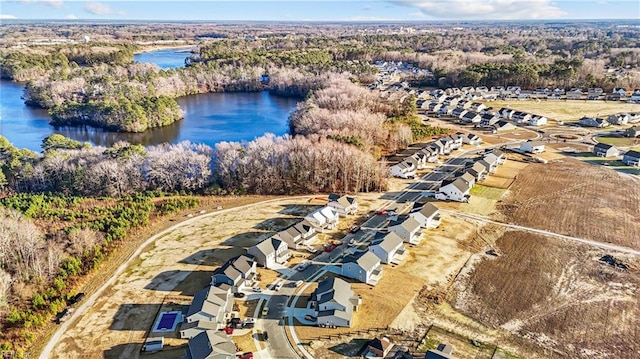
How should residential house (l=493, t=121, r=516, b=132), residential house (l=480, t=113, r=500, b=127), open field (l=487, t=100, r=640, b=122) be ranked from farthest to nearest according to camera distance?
open field (l=487, t=100, r=640, b=122) < residential house (l=480, t=113, r=500, b=127) < residential house (l=493, t=121, r=516, b=132)

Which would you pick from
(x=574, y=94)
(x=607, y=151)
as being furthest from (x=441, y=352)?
(x=574, y=94)

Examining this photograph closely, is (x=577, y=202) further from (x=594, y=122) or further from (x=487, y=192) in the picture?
(x=594, y=122)

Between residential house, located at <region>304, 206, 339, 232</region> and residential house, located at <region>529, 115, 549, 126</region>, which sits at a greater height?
residential house, located at <region>529, 115, 549, 126</region>

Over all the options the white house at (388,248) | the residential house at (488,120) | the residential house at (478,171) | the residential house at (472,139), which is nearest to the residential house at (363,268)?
the white house at (388,248)

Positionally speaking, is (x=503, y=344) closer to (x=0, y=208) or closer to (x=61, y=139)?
(x=0, y=208)

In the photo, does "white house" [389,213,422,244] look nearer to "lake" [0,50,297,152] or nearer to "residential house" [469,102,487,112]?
"lake" [0,50,297,152]

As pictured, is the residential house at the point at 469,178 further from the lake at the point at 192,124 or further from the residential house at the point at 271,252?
the lake at the point at 192,124

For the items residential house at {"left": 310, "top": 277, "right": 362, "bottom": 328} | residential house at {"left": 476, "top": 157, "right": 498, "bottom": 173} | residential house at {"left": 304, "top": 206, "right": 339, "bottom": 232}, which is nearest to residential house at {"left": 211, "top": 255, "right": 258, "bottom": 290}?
residential house at {"left": 310, "top": 277, "right": 362, "bottom": 328}
